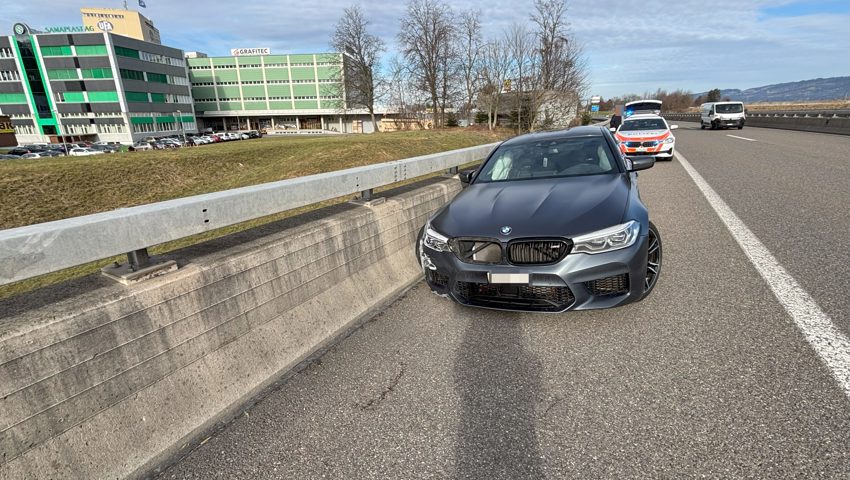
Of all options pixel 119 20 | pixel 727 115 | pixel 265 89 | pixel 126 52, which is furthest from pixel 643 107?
pixel 119 20

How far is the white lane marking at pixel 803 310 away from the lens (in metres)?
2.58

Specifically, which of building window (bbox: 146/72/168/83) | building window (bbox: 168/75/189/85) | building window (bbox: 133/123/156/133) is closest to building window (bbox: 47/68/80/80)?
building window (bbox: 146/72/168/83)

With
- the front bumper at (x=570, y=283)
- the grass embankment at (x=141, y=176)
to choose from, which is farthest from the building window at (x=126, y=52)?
the front bumper at (x=570, y=283)

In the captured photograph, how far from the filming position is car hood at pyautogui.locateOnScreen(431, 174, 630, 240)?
3.21 meters

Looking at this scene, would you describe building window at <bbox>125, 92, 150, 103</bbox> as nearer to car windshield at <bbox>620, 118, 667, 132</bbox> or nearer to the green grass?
the green grass

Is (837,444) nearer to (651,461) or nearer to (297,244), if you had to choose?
(651,461)

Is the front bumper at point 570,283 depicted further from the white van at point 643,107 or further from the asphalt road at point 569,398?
the white van at point 643,107

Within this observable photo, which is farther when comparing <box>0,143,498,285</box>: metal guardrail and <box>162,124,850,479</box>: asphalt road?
<box>162,124,850,479</box>: asphalt road

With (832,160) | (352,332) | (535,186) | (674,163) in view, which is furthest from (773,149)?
(352,332)

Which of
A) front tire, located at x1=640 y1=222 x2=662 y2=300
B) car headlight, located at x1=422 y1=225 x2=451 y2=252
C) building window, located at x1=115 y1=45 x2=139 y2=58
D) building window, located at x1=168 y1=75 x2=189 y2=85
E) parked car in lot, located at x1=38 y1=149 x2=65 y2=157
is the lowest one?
parked car in lot, located at x1=38 y1=149 x2=65 y2=157

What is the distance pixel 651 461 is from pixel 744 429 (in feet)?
1.86

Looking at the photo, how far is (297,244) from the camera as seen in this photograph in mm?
3293

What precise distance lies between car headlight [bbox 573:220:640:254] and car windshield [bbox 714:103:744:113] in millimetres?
34155

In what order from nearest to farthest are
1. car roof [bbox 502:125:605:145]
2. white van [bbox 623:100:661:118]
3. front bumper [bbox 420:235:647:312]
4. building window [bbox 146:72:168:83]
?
front bumper [bbox 420:235:647:312], car roof [bbox 502:125:605:145], white van [bbox 623:100:661:118], building window [bbox 146:72:168:83]
